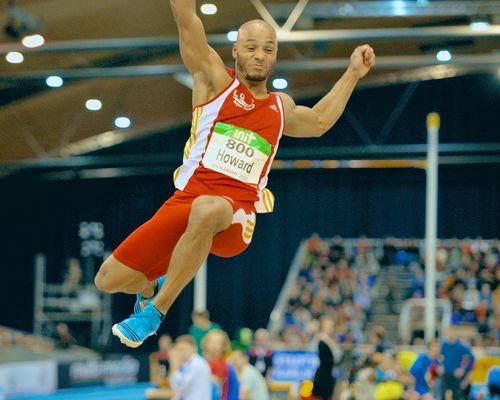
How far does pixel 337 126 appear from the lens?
96.4 ft

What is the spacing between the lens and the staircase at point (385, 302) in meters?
25.3

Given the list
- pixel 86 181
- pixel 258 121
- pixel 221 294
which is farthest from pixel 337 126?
pixel 258 121

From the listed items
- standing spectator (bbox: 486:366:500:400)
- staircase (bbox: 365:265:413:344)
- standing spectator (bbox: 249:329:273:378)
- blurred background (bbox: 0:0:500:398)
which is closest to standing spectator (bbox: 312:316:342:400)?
standing spectator (bbox: 486:366:500:400)

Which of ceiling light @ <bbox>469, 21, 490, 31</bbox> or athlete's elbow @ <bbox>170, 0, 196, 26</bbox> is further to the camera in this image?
ceiling light @ <bbox>469, 21, 490, 31</bbox>

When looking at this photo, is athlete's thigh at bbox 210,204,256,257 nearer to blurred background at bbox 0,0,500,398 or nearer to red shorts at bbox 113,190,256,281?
red shorts at bbox 113,190,256,281

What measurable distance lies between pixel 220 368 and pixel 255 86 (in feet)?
16.8

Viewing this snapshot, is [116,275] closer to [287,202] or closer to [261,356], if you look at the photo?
[261,356]

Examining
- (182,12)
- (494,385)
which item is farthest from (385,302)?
(182,12)

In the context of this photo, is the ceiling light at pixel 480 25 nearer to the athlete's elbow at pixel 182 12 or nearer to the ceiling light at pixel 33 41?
the ceiling light at pixel 33 41

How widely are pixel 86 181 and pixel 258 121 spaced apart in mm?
26773

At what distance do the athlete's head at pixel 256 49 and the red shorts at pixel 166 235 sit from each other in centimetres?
72

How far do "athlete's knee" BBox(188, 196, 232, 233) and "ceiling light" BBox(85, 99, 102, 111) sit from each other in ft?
57.2

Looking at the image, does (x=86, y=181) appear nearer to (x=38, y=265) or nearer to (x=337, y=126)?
(x=38, y=265)

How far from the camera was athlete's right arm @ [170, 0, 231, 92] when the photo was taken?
5.20 m
